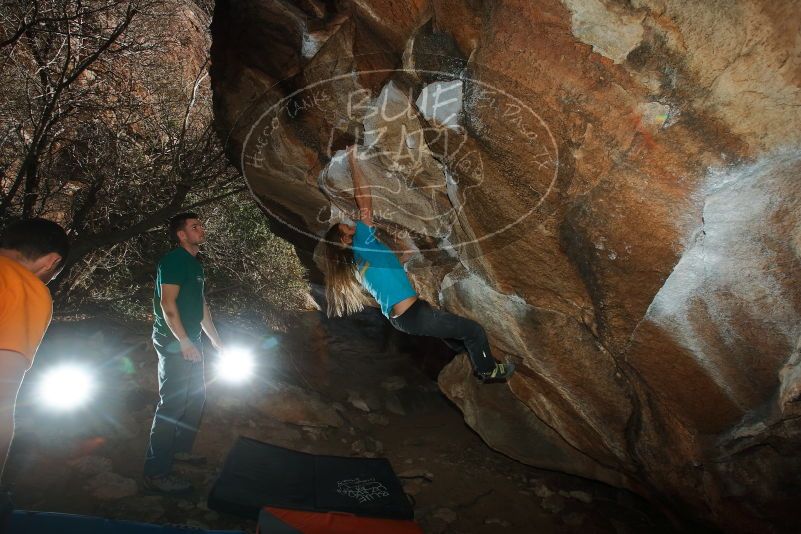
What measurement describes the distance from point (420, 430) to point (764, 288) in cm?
432

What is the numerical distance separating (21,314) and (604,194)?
9.92 feet

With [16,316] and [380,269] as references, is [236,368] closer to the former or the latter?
[380,269]

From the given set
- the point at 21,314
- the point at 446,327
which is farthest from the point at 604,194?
the point at 21,314

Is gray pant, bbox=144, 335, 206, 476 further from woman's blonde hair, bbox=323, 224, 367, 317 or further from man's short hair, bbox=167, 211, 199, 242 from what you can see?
woman's blonde hair, bbox=323, 224, 367, 317

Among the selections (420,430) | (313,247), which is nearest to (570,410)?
(420,430)

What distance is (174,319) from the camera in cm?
347

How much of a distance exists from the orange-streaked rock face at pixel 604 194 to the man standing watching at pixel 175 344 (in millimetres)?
1894

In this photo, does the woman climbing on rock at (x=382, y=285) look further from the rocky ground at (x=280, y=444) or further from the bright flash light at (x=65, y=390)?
the bright flash light at (x=65, y=390)

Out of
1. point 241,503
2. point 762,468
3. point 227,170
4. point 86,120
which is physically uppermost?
point 227,170

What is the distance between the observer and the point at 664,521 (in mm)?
4410

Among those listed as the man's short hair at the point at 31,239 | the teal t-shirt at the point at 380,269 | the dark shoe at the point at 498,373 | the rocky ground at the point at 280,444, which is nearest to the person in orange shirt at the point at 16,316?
the man's short hair at the point at 31,239

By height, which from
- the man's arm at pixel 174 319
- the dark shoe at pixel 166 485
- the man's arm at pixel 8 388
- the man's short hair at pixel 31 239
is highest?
the man's arm at pixel 174 319

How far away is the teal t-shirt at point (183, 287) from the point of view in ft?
11.7

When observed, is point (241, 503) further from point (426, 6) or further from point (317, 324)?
point (317, 324)
